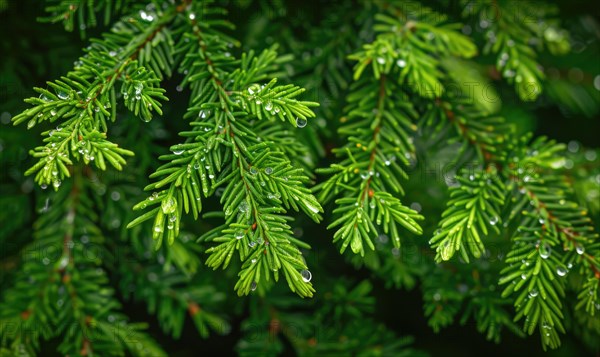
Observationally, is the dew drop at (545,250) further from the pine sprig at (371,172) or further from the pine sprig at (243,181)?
the pine sprig at (243,181)

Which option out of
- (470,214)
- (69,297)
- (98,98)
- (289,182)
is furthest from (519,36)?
(69,297)

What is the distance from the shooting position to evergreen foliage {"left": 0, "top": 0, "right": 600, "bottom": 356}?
0.75m

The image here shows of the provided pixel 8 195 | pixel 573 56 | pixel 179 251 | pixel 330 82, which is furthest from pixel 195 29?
pixel 573 56

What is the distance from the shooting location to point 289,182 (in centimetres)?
75

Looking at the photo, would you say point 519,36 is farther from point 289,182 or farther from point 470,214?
point 289,182

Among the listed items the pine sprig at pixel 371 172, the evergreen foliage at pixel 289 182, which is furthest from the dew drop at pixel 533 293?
the pine sprig at pixel 371 172

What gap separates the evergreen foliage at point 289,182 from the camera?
75 cm

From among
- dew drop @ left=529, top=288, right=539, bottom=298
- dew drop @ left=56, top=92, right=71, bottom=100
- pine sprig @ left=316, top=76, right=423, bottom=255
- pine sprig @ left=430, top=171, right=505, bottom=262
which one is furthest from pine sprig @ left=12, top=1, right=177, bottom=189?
dew drop @ left=529, top=288, right=539, bottom=298

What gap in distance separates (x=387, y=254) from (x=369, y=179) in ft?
1.06

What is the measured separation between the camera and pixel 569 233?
0.86 m

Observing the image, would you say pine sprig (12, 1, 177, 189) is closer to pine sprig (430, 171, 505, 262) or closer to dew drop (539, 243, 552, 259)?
pine sprig (430, 171, 505, 262)

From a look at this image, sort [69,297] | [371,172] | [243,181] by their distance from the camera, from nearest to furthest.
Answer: [243,181]
[371,172]
[69,297]

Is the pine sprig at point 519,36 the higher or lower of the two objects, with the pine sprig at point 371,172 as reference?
higher

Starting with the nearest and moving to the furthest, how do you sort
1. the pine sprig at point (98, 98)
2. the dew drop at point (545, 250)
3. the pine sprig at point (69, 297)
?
the pine sprig at point (98, 98), the dew drop at point (545, 250), the pine sprig at point (69, 297)
